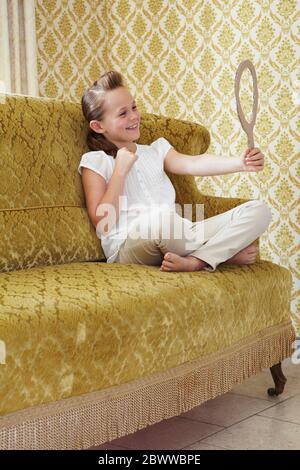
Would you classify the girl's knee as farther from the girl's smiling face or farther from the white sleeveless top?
the girl's smiling face

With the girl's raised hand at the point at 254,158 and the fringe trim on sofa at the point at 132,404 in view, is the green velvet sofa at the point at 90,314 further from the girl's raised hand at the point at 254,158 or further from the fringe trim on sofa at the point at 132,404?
the girl's raised hand at the point at 254,158

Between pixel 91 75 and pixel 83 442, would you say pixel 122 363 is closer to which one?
pixel 83 442

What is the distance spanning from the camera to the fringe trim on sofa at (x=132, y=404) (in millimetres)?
1566

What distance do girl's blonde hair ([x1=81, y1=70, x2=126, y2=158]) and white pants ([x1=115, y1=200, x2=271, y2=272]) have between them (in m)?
0.41

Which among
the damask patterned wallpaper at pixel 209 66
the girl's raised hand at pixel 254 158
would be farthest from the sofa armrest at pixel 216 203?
the damask patterned wallpaper at pixel 209 66

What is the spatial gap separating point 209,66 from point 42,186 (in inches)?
63.3

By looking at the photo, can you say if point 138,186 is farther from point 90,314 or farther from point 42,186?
point 90,314

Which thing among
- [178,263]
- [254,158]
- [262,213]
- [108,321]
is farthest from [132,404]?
[254,158]

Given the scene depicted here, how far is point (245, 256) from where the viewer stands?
2395 mm

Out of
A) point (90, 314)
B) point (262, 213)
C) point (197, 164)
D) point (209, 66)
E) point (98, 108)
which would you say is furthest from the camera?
point (209, 66)

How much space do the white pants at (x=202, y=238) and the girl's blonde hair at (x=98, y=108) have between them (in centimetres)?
41

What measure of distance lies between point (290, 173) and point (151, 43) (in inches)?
43.5

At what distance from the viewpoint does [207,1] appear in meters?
3.64

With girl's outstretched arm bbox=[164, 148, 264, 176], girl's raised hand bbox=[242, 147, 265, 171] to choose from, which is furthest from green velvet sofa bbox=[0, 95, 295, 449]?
girl's raised hand bbox=[242, 147, 265, 171]
